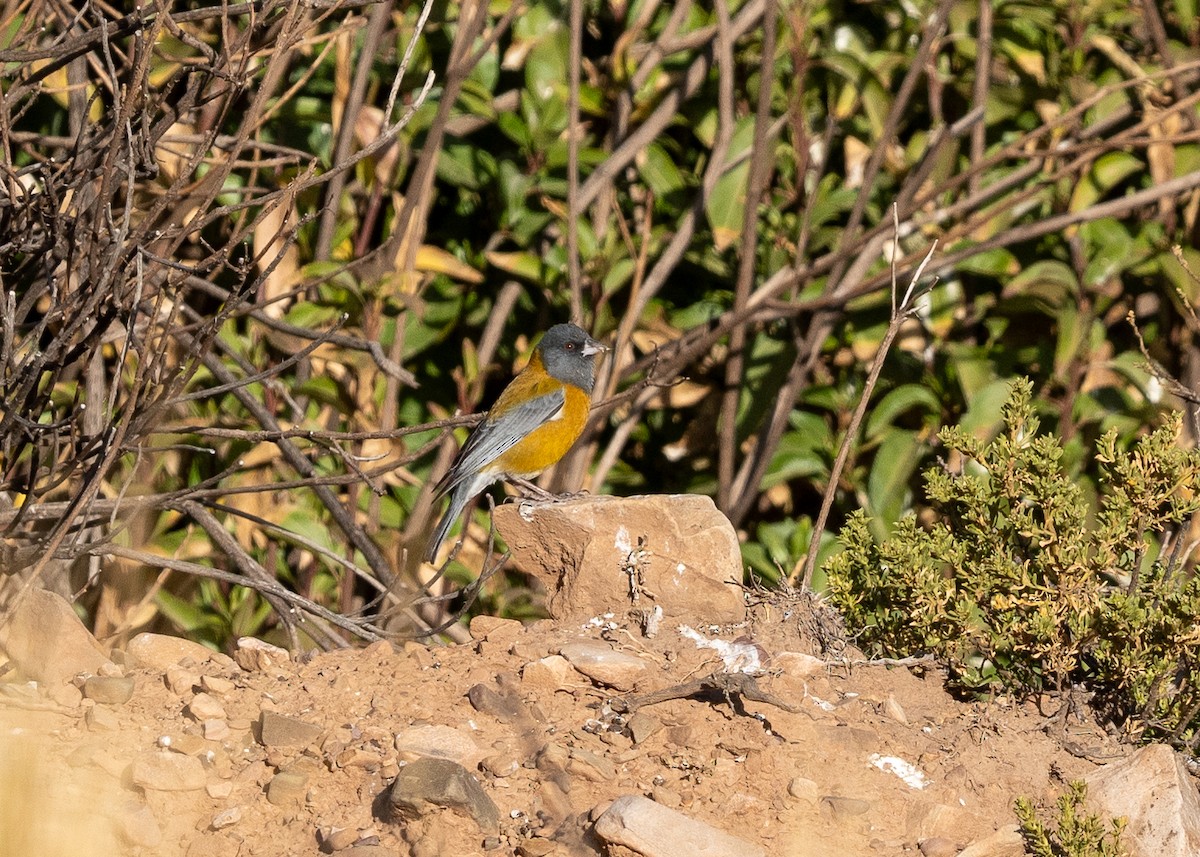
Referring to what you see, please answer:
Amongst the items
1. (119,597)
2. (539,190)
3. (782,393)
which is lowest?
(119,597)

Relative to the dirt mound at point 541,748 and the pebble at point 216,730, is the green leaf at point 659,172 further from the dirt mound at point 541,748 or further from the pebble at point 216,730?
the pebble at point 216,730

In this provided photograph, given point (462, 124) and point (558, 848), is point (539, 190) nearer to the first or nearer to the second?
point (462, 124)

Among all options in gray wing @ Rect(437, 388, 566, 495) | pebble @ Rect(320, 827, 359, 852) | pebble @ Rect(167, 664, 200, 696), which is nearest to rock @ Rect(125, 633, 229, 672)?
pebble @ Rect(167, 664, 200, 696)

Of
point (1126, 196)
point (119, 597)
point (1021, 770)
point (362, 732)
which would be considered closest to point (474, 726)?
point (362, 732)

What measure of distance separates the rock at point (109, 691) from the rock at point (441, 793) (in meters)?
0.91

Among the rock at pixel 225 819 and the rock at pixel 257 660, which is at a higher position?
the rock at pixel 225 819

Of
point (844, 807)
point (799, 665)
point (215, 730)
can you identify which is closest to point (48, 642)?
point (215, 730)

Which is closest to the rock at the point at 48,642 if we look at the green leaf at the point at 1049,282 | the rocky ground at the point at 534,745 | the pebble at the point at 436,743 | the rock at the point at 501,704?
the rocky ground at the point at 534,745

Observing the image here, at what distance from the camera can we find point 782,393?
6559mm

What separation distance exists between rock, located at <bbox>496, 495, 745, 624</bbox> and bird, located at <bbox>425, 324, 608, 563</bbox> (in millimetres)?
1852

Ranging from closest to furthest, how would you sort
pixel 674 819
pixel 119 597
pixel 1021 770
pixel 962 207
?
pixel 674 819 → pixel 1021 770 → pixel 119 597 → pixel 962 207

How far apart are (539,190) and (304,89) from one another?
3.98 feet

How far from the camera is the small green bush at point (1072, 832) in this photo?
117 inches

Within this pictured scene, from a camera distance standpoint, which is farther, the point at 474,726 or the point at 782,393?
the point at 782,393
